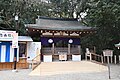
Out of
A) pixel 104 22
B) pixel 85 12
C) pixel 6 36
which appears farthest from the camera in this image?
pixel 85 12

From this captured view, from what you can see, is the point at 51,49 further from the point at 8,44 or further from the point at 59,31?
the point at 8,44

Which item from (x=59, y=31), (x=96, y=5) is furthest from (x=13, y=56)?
(x=96, y=5)


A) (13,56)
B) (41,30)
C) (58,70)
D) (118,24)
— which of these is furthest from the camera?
(118,24)

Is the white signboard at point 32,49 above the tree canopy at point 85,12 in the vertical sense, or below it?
below

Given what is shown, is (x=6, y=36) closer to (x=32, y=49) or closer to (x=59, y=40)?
(x=32, y=49)

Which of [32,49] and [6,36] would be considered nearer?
[6,36]

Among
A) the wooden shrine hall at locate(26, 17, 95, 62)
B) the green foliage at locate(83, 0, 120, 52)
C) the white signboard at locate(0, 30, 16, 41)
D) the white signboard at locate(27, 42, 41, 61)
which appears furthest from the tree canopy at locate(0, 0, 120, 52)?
the white signboard at locate(0, 30, 16, 41)

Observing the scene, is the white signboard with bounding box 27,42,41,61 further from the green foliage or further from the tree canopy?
the green foliage

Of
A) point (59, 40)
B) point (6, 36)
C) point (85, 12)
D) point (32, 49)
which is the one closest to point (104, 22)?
point (85, 12)

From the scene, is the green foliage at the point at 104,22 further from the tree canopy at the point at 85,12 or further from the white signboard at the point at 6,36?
the white signboard at the point at 6,36

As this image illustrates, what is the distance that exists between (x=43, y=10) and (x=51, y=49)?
913 centimetres

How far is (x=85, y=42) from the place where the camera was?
21.9 metres

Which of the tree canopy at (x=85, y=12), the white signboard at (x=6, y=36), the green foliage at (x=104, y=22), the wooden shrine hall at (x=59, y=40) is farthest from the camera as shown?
the tree canopy at (x=85, y=12)

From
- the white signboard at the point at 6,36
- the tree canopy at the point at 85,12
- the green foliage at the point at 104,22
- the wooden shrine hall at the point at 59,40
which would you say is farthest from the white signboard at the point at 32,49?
the green foliage at the point at 104,22
